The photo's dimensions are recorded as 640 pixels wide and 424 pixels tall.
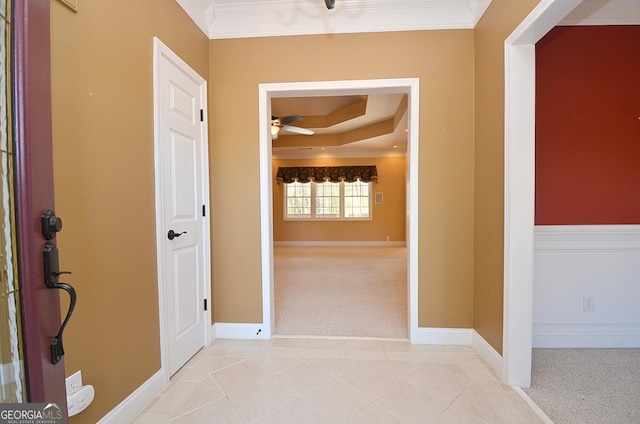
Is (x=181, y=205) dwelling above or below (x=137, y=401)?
above

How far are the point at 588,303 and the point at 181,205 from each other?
327 centimetres

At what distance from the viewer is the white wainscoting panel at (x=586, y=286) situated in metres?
2.12

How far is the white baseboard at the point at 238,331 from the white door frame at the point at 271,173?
0.02m

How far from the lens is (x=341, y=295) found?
3.52m

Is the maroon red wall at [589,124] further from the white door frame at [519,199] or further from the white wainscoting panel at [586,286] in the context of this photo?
the white door frame at [519,199]

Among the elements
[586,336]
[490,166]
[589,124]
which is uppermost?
[589,124]

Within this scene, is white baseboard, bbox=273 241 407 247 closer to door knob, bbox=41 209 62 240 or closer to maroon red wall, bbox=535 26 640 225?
maroon red wall, bbox=535 26 640 225

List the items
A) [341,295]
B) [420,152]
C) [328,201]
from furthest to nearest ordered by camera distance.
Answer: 1. [328,201]
2. [341,295]
3. [420,152]

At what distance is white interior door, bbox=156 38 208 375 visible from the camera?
1.76m

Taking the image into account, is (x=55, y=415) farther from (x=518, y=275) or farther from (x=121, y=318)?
(x=518, y=275)

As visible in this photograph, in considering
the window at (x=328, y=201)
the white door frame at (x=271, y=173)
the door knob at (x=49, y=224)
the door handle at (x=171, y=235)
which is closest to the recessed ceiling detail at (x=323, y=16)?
the white door frame at (x=271, y=173)

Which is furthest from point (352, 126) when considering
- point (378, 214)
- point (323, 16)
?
point (323, 16)

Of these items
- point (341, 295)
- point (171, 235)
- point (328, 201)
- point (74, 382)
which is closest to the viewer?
point (74, 382)

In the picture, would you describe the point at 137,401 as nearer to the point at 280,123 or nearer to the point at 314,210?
the point at 280,123
